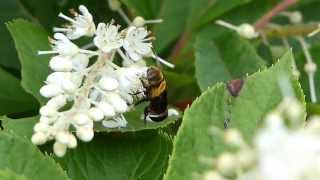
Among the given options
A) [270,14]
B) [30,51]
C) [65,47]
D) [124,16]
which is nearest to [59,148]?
[65,47]

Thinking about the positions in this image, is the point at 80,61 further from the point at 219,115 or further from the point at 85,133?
the point at 219,115

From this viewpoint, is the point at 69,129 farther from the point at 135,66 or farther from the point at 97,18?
the point at 97,18

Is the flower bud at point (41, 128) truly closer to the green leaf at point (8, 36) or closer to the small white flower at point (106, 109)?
the small white flower at point (106, 109)

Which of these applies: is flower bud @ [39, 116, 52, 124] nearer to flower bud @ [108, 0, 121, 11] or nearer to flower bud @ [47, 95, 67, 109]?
flower bud @ [47, 95, 67, 109]

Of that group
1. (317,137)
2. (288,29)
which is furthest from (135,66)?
(317,137)

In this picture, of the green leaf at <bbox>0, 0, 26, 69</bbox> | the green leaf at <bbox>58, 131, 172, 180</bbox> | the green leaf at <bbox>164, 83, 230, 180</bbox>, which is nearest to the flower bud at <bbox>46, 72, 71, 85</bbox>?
the green leaf at <bbox>58, 131, 172, 180</bbox>

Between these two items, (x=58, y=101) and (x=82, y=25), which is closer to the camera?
(x=58, y=101)

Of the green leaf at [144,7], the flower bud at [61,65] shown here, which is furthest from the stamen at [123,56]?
the green leaf at [144,7]
